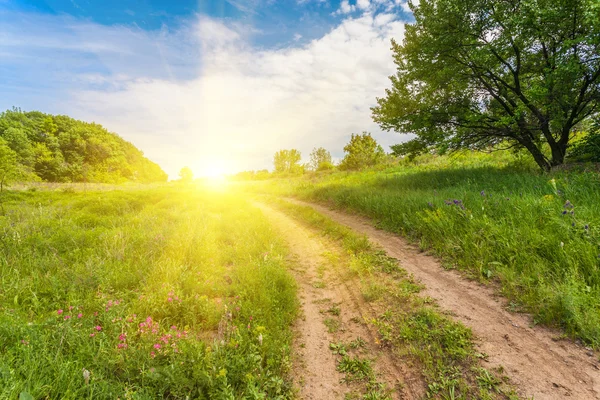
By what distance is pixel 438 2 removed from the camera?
35.6 ft

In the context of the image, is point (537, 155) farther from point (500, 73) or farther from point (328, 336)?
point (328, 336)

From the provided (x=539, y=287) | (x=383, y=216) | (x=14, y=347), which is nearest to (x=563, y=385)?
(x=539, y=287)

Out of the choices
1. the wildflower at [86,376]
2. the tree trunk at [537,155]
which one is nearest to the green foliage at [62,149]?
the wildflower at [86,376]

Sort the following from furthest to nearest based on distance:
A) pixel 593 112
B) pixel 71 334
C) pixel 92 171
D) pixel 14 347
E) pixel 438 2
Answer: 1. pixel 92 171
2. pixel 438 2
3. pixel 593 112
4. pixel 71 334
5. pixel 14 347

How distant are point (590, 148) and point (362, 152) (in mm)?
21994

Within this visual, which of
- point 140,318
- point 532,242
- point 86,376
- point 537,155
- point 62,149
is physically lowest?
point 140,318

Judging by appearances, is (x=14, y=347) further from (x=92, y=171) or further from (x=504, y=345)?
(x=92, y=171)

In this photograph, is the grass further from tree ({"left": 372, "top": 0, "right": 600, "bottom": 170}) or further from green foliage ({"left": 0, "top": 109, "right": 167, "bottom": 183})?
green foliage ({"left": 0, "top": 109, "right": 167, "bottom": 183})

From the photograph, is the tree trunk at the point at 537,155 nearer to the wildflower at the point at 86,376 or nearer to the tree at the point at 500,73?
the tree at the point at 500,73

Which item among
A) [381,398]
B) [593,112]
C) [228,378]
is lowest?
[381,398]

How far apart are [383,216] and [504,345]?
599cm

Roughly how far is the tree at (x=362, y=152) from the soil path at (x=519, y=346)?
1087 inches

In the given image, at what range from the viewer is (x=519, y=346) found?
283 cm

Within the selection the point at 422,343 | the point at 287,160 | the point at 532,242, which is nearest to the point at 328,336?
the point at 422,343
